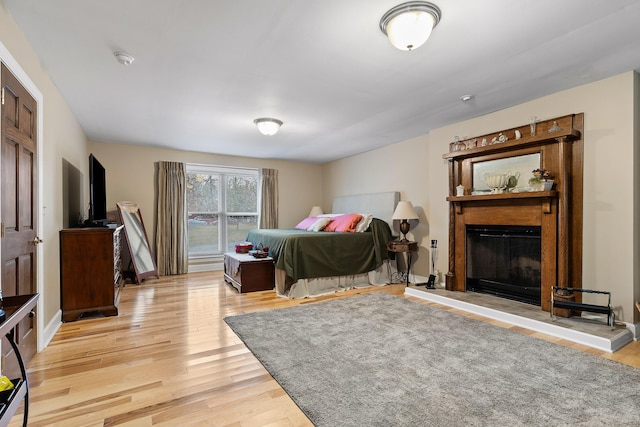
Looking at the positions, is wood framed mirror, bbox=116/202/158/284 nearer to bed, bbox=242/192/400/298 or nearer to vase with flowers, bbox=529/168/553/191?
bed, bbox=242/192/400/298

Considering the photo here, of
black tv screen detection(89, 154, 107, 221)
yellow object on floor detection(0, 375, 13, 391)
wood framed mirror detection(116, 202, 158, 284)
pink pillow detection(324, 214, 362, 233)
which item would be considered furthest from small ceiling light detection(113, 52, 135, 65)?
pink pillow detection(324, 214, 362, 233)

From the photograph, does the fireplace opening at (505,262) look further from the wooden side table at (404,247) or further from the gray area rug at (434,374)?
the gray area rug at (434,374)

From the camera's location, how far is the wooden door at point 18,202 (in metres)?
1.87

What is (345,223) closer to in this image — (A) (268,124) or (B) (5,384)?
(A) (268,124)

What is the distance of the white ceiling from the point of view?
73.7 inches

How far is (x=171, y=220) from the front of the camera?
5691mm

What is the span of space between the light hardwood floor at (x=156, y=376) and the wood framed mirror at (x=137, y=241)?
1.79 meters

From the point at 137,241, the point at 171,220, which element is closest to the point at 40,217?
the point at 137,241

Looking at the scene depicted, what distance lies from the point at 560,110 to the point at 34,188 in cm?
468

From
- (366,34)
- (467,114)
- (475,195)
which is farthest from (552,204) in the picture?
(366,34)

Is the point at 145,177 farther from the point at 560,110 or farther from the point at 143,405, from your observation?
the point at 560,110

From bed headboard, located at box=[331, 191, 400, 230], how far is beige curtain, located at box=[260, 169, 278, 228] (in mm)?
1291

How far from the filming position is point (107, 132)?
462 cm

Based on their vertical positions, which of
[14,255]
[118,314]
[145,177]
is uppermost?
[145,177]
